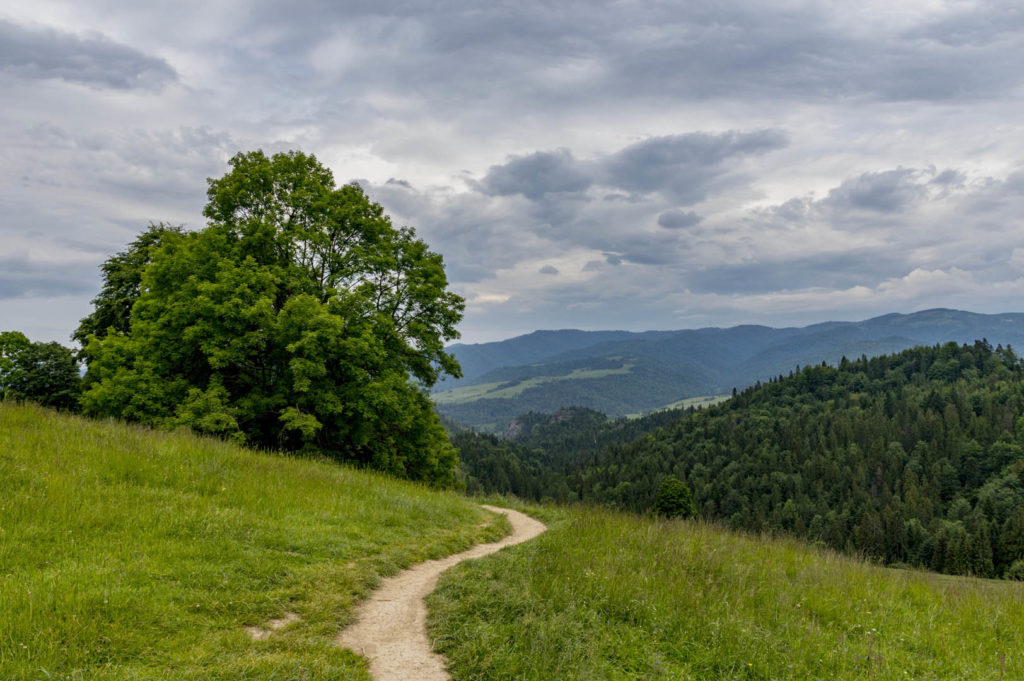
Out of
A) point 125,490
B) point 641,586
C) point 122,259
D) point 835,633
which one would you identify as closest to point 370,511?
point 125,490

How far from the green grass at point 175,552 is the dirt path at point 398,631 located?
296 mm

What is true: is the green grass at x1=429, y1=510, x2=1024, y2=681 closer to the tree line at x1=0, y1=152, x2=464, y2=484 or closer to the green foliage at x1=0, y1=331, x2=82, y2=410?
the tree line at x1=0, y1=152, x2=464, y2=484

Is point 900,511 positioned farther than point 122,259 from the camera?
Yes

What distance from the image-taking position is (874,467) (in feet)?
450

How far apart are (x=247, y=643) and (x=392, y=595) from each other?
2.81 metres

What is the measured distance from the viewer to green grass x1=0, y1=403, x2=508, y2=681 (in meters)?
5.67

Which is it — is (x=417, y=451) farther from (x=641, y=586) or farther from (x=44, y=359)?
(x=44, y=359)

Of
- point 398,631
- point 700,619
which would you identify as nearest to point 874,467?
point 700,619

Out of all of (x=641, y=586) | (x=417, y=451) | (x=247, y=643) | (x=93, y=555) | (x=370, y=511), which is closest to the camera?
(x=247, y=643)

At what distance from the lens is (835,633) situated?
27.5 ft

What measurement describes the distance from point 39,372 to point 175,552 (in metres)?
33.4

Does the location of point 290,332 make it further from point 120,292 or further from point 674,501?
point 674,501

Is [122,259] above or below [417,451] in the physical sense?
above

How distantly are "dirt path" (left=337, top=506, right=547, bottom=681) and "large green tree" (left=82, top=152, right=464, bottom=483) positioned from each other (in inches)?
469
